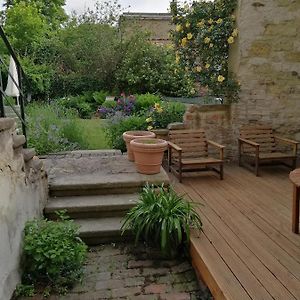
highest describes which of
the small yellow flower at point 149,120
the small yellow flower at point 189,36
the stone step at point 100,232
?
the small yellow flower at point 189,36

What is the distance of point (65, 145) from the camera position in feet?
19.1

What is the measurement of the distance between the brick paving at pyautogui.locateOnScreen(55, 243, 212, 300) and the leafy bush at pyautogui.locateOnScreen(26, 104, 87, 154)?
8.85 feet

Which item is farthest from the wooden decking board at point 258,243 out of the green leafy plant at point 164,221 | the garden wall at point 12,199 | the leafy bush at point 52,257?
the garden wall at point 12,199

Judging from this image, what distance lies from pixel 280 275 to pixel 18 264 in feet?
6.61

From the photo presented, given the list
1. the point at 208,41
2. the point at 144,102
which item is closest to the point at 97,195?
the point at 208,41

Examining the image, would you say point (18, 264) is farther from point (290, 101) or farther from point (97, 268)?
point (290, 101)

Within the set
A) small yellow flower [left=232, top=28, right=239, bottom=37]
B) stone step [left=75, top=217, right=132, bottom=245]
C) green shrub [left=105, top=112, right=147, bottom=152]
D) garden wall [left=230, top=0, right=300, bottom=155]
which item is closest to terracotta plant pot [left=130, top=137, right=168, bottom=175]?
stone step [left=75, top=217, right=132, bottom=245]

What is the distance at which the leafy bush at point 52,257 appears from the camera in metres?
2.68

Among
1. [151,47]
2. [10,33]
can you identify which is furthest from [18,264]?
[10,33]

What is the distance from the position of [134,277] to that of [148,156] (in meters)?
1.55

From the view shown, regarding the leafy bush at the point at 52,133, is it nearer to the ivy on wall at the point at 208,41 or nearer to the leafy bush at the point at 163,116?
the leafy bush at the point at 163,116

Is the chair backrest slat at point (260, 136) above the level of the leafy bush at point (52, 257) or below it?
above

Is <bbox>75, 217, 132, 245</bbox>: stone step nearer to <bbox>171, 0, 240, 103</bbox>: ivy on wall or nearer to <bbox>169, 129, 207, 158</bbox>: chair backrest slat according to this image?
<bbox>169, 129, 207, 158</bbox>: chair backrest slat

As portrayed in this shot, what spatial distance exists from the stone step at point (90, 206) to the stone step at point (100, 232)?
0.45ft
